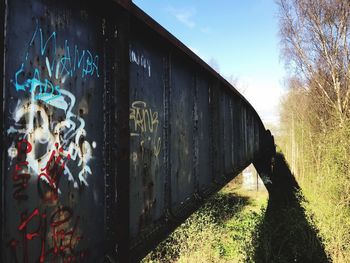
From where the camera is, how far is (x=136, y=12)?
2.96 meters

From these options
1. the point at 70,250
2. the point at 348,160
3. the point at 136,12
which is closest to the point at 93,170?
the point at 70,250

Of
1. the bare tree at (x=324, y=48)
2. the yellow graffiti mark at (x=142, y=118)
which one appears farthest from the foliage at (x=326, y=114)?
the yellow graffiti mark at (x=142, y=118)

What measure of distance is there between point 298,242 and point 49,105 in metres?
12.1

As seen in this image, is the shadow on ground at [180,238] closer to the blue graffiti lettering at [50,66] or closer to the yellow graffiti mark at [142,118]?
the yellow graffiti mark at [142,118]

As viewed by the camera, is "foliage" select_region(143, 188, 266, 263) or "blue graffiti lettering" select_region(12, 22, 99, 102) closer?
"blue graffiti lettering" select_region(12, 22, 99, 102)

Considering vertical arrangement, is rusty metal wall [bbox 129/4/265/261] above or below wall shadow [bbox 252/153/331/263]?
above

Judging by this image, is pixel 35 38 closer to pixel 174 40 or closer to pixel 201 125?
pixel 174 40

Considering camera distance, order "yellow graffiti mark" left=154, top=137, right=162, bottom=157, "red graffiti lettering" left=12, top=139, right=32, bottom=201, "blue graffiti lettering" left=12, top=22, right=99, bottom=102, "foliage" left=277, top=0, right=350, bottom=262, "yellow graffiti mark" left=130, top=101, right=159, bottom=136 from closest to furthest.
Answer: "red graffiti lettering" left=12, top=139, right=32, bottom=201, "blue graffiti lettering" left=12, top=22, right=99, bottom=102, "yellow graffiti mark" left=130, top=101, right=159, bottom=136, "yellow graffiti mark" left=154, top=137, right=162, bottom=157, "foliage" left=277, top=0, right=350, bottom=262

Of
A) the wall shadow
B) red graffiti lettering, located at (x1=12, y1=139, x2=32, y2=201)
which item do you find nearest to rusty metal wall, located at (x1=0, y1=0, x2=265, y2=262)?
red graffiti lettering, located at (x1=12, y1=139, x2=32, y2=201)

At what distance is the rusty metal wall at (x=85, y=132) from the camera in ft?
6.14

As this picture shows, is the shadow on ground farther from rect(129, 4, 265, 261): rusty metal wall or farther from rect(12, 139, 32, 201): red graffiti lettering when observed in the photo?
rect(12, 139, 32, 201): red graffiti lettering

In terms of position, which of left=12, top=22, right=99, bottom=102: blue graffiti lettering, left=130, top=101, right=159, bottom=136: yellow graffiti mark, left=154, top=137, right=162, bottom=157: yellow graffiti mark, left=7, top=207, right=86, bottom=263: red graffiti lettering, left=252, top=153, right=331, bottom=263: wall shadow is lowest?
left=252, top=153, right=331, bottom=263: wall shadow

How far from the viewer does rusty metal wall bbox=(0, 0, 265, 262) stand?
1.87m

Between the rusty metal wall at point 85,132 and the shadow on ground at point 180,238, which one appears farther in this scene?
the shadow on ground at point 180,238
